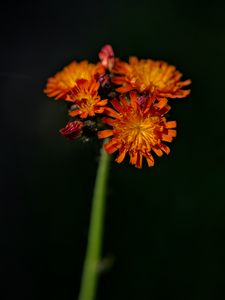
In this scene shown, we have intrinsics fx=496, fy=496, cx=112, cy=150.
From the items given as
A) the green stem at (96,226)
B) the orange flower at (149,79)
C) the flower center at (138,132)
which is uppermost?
the orange flower at (149,79)

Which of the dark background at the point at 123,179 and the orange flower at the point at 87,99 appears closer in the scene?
the orange flower at the point at 87,99

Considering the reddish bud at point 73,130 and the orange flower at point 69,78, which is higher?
the orange flower at point 69,78

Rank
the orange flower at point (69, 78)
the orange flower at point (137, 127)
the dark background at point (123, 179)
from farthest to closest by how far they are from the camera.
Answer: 1. the dark background at point (123, 179)
2. the orange flower at point (69, 78)
3. the orange flower at point (137, 127)

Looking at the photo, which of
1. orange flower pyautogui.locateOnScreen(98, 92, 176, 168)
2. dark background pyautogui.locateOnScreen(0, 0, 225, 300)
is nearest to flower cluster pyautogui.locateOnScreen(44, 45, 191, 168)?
orange flower pyautogui.locateOnScreen(98, 92, 176, 168)

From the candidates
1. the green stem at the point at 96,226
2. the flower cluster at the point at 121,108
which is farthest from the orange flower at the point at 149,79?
the green stem at the point at 96,226

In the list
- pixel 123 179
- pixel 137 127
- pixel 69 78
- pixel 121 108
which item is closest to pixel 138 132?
pixel 137 127

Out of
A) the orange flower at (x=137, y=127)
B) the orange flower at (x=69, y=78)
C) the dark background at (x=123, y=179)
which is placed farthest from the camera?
the dark background at (x=123, y=179)

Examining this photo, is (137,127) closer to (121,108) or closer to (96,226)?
(121,108)

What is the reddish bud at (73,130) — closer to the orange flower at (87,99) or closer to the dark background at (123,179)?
the orange flower at (87,99)
